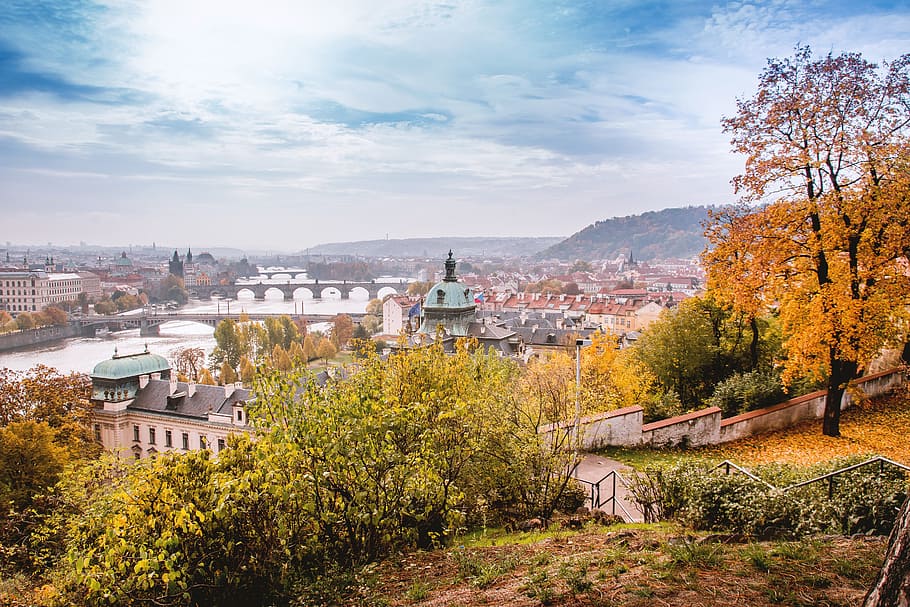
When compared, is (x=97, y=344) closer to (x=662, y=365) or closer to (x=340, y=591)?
(x=662, y=365)

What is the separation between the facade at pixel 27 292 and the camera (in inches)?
3420

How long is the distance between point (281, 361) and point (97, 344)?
3591 cm

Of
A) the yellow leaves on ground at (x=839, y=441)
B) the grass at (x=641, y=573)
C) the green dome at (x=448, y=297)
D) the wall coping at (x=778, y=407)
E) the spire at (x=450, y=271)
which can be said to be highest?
the spire at (x=450, y=271)

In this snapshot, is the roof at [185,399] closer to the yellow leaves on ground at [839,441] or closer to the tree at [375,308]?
the yellow leaves on ground at [839,441]

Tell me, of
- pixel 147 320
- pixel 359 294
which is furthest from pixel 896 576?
pixel 359 294

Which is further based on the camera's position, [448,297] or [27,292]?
[27,292]

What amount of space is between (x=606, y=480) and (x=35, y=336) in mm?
84464

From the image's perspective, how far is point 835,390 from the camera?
13.4 m

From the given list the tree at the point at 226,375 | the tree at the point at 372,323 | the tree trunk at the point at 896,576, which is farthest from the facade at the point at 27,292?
the tree trunk at the point at 896,576

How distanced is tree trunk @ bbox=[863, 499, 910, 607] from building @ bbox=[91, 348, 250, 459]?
30.8 m

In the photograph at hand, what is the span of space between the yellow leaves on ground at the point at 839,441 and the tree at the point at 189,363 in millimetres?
49372

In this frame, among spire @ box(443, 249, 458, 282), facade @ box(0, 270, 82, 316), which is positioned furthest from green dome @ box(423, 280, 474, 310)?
facade @ box(0, 270, 82, 316)

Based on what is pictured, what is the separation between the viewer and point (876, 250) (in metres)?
12.2

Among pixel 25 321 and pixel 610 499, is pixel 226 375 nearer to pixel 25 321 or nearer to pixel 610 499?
pixel 25 321
